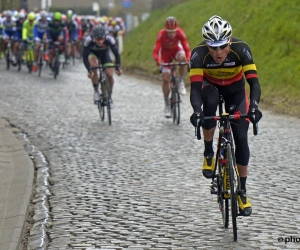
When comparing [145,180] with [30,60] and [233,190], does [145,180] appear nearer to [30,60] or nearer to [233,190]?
[233,190]

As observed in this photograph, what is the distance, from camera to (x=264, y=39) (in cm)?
2333

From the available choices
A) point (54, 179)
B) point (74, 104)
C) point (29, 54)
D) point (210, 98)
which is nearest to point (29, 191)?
point (54, 179)

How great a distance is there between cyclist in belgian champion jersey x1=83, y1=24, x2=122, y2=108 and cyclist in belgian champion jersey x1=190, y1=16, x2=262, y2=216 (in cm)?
778

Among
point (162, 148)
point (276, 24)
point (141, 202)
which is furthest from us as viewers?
point (276, 24)

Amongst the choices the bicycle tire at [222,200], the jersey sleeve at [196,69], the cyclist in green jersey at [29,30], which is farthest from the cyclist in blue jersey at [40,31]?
the bicycle tire at [222,200]

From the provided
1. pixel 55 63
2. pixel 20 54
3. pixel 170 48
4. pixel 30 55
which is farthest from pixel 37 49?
pixel 170 48

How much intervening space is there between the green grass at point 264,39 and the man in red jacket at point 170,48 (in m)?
2.80

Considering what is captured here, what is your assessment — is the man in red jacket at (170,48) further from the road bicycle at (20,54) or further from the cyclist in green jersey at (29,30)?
the road bicycle at (20,54)

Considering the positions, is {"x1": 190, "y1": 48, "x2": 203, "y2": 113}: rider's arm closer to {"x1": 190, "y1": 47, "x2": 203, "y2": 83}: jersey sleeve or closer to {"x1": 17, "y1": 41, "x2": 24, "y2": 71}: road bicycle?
{"x1": 190, "y1": 47, "x2": 203, "y2": 83}: jersey sleeve

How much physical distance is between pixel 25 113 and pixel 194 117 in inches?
401

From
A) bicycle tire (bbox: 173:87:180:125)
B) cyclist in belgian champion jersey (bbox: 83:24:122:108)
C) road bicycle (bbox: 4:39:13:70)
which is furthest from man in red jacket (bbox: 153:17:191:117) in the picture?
road bicycle (bbox: 4:39:13:70)

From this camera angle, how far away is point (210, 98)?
7859 millimetres

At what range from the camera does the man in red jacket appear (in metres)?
15.7

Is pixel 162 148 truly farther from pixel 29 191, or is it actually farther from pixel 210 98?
pixel 210 98
